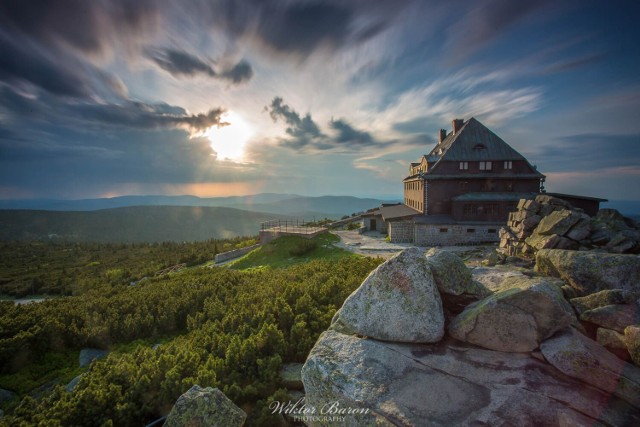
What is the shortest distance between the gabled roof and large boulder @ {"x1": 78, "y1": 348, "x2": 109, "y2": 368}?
119ft

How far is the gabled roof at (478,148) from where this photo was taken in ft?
119

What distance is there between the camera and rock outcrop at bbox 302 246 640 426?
4.63 meters

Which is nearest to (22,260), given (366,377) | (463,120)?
(366,377)

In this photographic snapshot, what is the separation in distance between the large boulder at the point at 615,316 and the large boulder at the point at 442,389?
1922mm

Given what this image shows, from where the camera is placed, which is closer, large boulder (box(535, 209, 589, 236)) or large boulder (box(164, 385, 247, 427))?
large boulder (box(164, 385, 247, 427))

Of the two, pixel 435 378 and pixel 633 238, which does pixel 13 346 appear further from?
pixel 633 238

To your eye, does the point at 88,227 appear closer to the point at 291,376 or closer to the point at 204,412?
the point at 291,376

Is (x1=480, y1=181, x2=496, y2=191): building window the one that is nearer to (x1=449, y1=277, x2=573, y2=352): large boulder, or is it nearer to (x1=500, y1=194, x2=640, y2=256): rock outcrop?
(x1=500, y1=194, x2=640, y2=256): rock outcrop

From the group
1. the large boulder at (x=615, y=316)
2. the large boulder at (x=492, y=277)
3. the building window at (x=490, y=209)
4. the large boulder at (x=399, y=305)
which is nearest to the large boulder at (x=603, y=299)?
the large boulder at (x=615, y=316)

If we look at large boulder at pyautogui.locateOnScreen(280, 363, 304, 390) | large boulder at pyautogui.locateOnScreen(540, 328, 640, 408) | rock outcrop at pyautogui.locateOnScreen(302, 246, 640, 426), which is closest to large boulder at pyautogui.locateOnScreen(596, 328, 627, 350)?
rock outcrop at pyautogui.locateOnScreen(302, 246, 640, 426)

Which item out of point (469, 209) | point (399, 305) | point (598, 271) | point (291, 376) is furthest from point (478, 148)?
point (291, 376)

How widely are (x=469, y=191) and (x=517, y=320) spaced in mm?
34469

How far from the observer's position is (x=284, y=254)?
3059 centimetres

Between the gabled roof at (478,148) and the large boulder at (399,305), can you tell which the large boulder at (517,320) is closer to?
the large boulder at (399,305)
